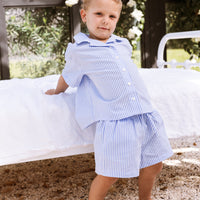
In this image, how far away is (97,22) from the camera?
1560 millimetres

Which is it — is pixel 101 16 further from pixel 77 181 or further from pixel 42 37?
pixel 42 37

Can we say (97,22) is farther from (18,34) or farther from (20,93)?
(18,34)

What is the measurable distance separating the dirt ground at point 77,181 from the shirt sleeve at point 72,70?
723 mm

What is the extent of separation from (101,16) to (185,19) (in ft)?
11.8

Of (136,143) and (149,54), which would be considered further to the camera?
(149,54)

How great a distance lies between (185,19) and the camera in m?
4.86

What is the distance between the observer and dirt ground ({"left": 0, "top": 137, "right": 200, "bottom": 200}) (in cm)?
197

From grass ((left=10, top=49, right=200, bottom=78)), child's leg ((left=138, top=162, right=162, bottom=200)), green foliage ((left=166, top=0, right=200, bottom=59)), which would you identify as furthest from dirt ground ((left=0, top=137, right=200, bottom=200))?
green foliage ((left=166, top=0, right=200, bottom=59))

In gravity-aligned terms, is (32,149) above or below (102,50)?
below

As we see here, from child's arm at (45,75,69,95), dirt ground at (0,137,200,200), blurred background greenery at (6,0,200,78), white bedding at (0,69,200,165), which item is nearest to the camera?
white bedding at (0,69,200,165)

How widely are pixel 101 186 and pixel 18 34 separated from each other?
334 centimetres

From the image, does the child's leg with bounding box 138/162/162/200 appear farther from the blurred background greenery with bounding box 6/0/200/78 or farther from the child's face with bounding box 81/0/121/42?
the blurred background greenery with bounding box 6/0/200/78

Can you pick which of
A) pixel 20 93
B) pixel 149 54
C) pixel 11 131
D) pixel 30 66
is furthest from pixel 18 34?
pixel 11 131

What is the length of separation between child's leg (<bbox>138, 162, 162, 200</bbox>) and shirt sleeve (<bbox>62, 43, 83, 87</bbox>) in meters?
0.53
